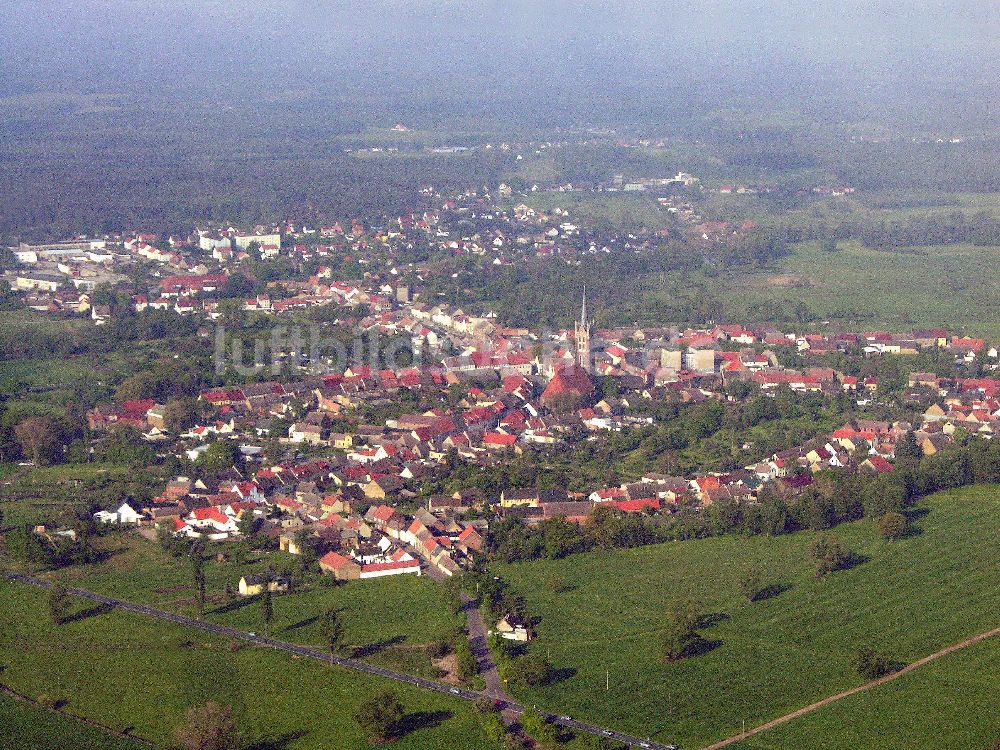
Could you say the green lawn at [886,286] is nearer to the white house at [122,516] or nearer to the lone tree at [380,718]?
the white house at [122,516]

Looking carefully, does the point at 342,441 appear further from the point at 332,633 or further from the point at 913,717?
the point at 913,717

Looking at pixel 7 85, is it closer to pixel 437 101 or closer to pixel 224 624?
pixel 437 101

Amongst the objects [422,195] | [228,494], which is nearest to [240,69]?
[422,195]

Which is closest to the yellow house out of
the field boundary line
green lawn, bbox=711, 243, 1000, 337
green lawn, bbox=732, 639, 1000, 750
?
the field boundary line

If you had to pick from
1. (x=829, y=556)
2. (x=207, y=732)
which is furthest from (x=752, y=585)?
(x=207, y=732)

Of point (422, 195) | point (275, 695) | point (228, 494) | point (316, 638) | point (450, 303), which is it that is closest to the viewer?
point (275, 695)
